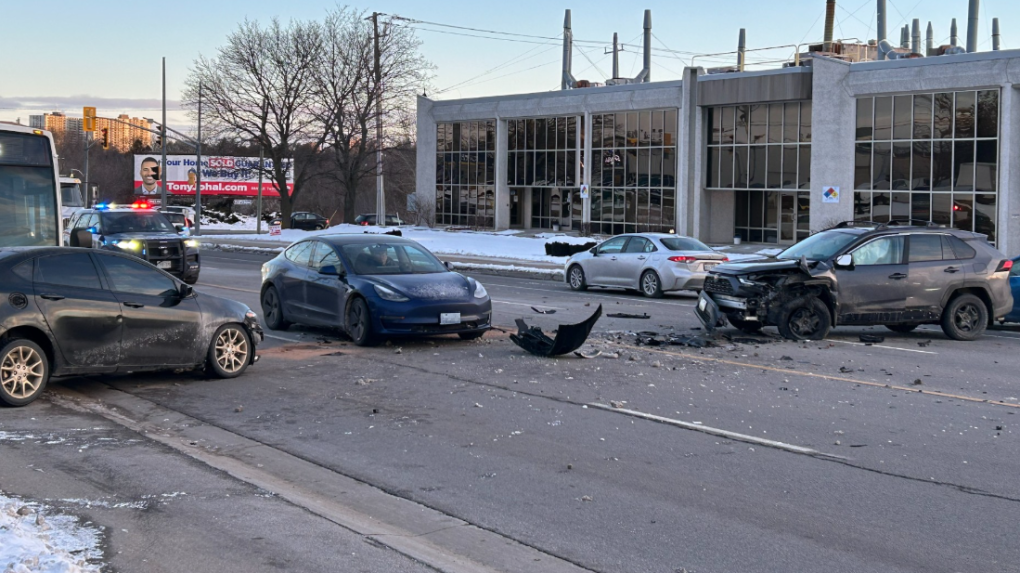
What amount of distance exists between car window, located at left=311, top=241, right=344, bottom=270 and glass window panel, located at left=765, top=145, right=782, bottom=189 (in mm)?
36520

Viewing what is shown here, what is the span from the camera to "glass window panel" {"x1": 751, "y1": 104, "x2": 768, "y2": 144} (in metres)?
48.2

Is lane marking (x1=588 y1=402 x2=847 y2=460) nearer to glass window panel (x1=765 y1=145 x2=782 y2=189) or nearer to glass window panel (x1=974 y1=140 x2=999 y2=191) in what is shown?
glass window panel (x1=974 y1=140 x2=999 y2=191)

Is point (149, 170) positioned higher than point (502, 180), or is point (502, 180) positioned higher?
point (149, 170)

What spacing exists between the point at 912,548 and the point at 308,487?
3896 millimetres

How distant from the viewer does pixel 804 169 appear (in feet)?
155

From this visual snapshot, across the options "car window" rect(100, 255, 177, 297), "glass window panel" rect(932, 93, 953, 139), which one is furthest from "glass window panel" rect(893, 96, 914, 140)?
"car window" rect(100, 255, 177, 297)

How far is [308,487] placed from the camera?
7.20 metres

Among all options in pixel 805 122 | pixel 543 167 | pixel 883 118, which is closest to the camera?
pixel 883 118

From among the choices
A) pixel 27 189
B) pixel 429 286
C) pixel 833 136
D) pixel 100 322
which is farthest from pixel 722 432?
pixel 833 136

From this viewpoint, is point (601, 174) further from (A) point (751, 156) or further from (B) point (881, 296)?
(B) point (881, 296)

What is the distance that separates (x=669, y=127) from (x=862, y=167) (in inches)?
416

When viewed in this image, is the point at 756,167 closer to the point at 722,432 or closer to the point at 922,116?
the point at 922,116

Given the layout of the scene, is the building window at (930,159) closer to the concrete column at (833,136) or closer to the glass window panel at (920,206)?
the glass window panel at (920,206)

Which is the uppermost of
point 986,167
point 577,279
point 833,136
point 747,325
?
point 833,136
